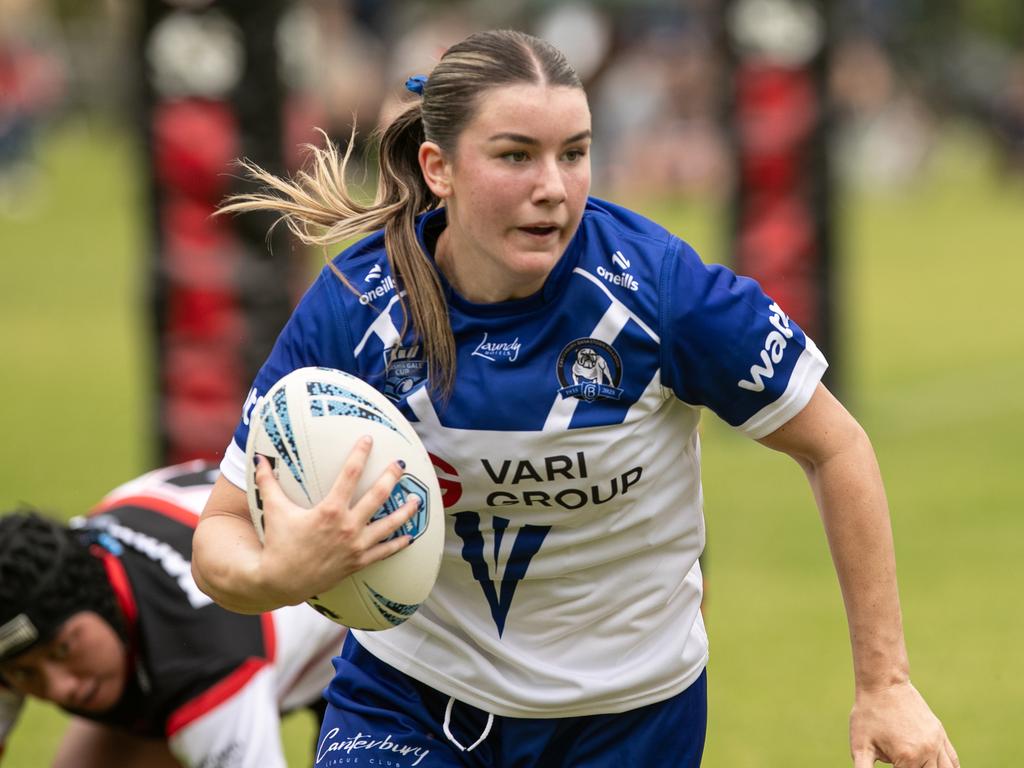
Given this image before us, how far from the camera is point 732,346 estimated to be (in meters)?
3.31

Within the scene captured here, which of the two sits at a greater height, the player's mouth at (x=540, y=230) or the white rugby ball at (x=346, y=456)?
the player's mouth at (x=540, y=230)

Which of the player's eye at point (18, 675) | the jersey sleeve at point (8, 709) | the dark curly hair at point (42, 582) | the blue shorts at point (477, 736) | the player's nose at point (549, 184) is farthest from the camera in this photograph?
the jersey sleeve at point (8, 709)

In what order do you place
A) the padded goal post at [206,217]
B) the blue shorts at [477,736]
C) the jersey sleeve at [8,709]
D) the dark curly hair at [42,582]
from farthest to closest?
1. the padded goal post at [206,217]
2. the jersey sleeve at [8,709]
3. the dark curly hair at [42,582]
4. the blue shorts at [477,736]

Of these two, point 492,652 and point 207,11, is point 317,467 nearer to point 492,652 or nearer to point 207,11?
point 492,652

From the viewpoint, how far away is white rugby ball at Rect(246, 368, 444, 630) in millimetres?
3244

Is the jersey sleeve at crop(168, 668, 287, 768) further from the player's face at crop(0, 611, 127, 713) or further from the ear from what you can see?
the ear

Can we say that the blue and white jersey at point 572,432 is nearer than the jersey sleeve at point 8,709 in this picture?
Yes

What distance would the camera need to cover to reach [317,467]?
324cm

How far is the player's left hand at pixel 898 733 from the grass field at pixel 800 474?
2563mm

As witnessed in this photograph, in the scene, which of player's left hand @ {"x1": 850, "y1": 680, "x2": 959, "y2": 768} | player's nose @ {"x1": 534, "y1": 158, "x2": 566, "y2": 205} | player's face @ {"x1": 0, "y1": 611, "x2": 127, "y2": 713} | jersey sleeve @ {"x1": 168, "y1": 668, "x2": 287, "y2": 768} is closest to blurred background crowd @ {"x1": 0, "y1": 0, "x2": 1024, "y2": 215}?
player's face @ {"x1": 0, "y1": 611, "x2": 127, "y2": 713}

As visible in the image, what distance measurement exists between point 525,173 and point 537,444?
1.75 ft

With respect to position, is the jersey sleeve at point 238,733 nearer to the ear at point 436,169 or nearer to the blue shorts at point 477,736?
the blue shorts at point 477,736

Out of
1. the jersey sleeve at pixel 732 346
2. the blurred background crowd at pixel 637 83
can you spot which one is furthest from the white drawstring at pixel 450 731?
the blurred background crowd at pixel 637 83

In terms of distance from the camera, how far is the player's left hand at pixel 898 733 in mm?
3328
